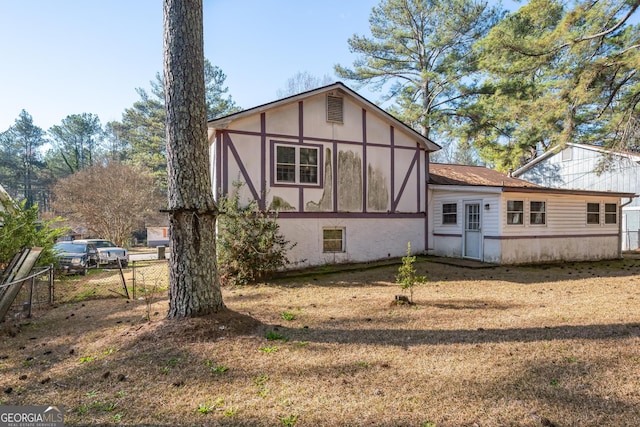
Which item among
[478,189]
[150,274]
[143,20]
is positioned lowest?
[150,274]

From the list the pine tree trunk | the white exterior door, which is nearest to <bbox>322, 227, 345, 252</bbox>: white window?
the white exterior door

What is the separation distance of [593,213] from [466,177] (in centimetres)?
509

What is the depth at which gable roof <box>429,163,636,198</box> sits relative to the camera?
1253 centimetres

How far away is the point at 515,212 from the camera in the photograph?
1248 cm

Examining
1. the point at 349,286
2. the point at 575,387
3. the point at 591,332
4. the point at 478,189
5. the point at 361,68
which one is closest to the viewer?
the point at 575,387

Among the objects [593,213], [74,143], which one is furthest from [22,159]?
[593,213]

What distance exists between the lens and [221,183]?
10.9m

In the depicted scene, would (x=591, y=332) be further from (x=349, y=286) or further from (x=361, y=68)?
(x=361, y=68)

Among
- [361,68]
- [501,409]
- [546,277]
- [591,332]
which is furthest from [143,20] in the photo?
[361,68]

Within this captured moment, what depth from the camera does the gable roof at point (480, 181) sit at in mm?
12533

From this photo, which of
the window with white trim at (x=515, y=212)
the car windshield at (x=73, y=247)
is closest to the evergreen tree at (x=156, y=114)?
the car windshield at (x=73, y=247)

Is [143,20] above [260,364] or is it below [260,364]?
above

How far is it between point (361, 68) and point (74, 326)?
72.7 ft

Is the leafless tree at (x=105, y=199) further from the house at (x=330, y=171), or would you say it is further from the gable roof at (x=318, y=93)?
the gable roof at (x=318, y=93)
